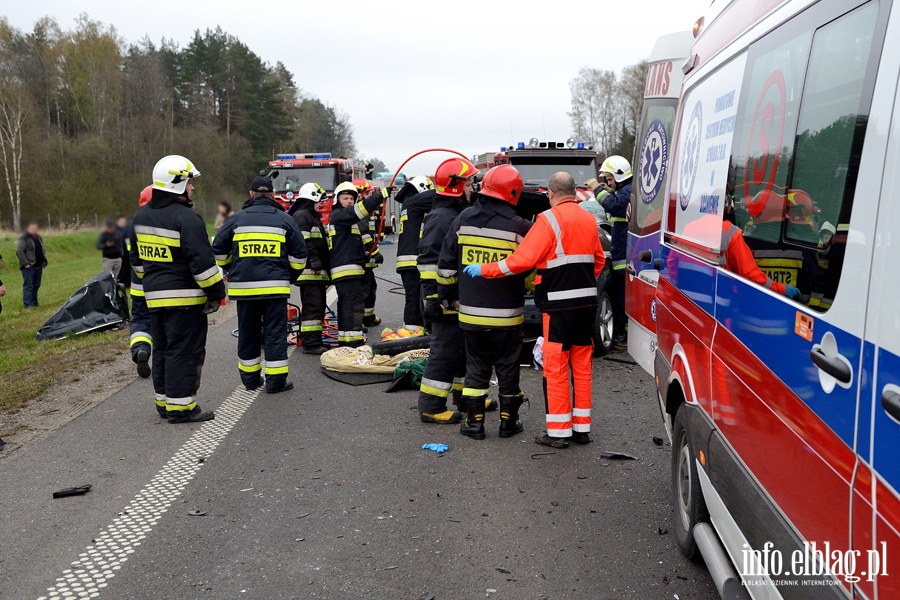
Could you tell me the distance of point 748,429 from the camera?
8.61ft

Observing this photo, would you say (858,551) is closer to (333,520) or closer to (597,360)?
(333,520)

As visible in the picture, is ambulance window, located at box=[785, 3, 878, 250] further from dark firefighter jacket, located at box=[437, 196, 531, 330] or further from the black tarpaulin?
the black tarpaulin

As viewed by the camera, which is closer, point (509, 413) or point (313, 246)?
point (509, 413)

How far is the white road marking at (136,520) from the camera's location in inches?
145

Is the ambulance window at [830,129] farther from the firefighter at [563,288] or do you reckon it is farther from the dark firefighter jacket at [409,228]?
the dark firefighter jacket at [409,228]

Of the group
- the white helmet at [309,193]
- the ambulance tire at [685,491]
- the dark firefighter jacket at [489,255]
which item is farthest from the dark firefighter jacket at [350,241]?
the ambulance tire at [685,491]

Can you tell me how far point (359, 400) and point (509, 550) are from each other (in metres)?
3.28

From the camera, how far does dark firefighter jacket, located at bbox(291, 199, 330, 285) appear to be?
30.3 feet

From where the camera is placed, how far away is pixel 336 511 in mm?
4473

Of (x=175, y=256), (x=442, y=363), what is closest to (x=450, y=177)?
(x=442, y=363)

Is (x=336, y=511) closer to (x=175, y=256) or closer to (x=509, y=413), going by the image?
(x=509, y=413)

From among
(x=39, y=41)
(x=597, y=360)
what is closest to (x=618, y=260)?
(x=597, y=360)

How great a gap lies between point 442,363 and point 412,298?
117 inches

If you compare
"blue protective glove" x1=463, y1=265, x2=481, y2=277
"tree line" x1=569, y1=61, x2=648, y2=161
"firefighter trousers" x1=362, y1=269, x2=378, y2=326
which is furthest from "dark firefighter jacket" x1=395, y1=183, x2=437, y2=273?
"tree line" x1=569, y1=61, x2=648, y2=161
